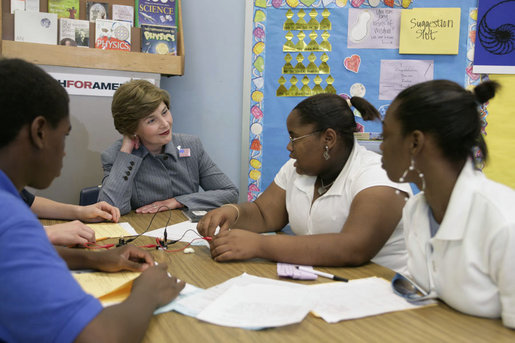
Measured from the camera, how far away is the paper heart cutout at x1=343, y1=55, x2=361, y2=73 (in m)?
2.64

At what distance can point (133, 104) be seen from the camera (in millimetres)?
2186

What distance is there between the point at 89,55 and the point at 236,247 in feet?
5.55

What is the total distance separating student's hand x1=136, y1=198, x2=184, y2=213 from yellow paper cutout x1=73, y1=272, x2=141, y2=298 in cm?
94

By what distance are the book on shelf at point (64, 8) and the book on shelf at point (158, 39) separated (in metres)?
0.37

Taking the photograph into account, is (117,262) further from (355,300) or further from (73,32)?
(73,32)

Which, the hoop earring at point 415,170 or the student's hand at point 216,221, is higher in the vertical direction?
the hoop earring at point 415,170

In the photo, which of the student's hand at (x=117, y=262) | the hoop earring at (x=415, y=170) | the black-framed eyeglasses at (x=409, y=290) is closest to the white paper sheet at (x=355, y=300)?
the black-framed eyeglasses at (x=409, y=290)

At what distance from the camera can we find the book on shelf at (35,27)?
93.0 inches

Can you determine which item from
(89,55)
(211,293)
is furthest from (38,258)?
(89,55)

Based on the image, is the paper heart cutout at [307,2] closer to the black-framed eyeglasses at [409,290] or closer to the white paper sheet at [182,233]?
the white paper sheet at [182,233]

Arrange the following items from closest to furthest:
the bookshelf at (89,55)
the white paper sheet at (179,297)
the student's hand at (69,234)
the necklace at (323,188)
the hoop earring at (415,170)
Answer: the white paper sheet at (179,297)
the hoop earring at (415,170)
the student's hand at (69,234)
the necklace at (323,188)
the bookshelf at (89,55)

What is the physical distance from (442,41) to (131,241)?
207 cm

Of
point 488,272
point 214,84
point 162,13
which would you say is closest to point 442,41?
point 214,84

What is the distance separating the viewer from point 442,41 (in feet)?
8.39
